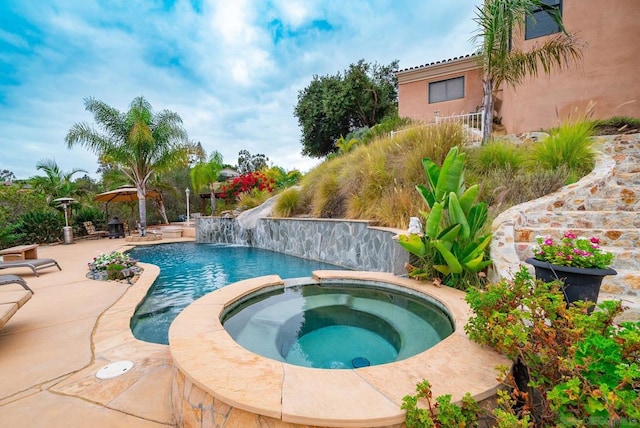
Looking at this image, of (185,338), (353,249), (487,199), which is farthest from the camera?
(353,249)

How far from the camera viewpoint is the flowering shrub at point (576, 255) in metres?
2.12

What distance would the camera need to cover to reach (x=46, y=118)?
13.9 m

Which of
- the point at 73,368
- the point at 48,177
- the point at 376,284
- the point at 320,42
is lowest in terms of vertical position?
the point at 73,368

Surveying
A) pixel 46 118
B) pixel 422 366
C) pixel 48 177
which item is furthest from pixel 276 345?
pixel 46 118

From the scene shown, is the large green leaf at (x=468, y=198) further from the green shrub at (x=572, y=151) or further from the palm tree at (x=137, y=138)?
the palm tree at (x=137, y=138)

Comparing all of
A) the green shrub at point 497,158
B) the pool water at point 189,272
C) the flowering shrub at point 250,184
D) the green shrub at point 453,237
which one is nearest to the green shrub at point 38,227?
the pool water at point 189,272

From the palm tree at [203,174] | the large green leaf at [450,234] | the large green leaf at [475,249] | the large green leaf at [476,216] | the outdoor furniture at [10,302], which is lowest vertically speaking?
the outdoor furniture at [10,302]

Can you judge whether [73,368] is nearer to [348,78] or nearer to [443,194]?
[443,194]

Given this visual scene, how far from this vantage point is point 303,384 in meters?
1.53

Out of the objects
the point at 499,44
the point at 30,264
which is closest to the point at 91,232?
the point at 30,264

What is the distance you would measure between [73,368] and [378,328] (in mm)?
2863

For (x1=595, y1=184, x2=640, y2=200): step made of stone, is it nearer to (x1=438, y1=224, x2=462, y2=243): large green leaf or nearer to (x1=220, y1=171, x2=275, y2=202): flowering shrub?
(x1=438, y1=224, x2=462, y2=243): large green leaf

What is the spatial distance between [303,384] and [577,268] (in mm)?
2234

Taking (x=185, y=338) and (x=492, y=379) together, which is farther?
(x=185, y=338)
